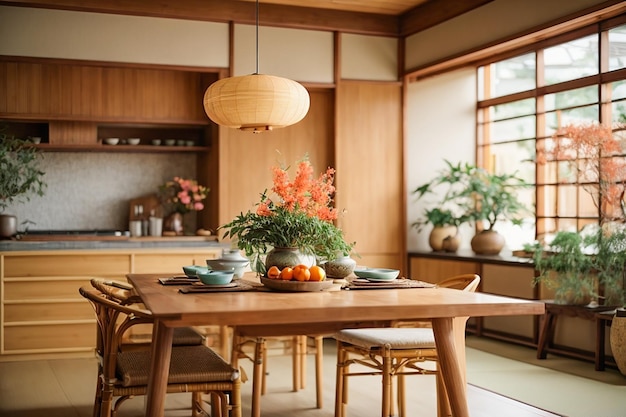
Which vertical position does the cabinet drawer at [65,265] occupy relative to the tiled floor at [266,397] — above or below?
above

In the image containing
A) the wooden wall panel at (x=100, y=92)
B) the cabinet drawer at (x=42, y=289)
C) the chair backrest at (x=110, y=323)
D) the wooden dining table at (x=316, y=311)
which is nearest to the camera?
the wooden dining table at (x=316, y=311)

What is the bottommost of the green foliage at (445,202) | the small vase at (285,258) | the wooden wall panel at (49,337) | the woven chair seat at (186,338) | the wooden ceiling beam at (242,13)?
the wooden wall panel at (49,337)

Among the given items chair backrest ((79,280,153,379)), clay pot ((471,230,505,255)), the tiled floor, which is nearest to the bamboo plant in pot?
clay pot ((471,230,505,255))

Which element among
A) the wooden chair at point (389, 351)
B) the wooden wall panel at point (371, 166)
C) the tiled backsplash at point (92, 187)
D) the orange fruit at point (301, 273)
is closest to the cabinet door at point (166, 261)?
the tiled backsplash at point (92, 187)

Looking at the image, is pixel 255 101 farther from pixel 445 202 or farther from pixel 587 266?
pixel 445 202

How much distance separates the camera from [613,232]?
5.18m

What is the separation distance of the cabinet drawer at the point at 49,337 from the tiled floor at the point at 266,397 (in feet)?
0.93

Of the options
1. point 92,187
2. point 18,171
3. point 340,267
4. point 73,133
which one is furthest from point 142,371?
point 92,187

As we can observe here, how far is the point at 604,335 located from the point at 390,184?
7.42 feet

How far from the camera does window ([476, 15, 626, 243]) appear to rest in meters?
5.75

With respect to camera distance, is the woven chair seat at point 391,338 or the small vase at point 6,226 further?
the small vase at point 6,226

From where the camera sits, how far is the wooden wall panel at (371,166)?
21.8 feet

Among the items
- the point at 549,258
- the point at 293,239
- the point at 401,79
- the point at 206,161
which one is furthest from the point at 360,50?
the point at 293,239

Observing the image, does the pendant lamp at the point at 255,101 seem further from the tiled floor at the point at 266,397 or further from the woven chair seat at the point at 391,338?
the tiled floor at the point at 266,397
